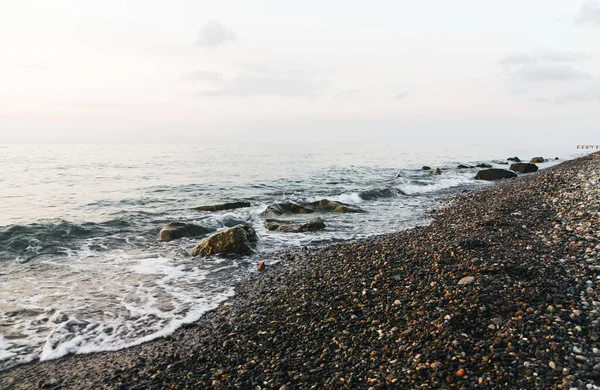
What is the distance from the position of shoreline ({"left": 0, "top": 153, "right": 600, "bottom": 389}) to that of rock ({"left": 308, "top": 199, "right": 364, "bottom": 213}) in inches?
449

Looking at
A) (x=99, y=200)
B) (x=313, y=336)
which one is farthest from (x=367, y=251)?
(x=99, y=200)

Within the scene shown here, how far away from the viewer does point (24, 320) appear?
27.7 ft

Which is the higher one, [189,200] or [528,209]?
[528,209]

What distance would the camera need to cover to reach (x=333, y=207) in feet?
73.2

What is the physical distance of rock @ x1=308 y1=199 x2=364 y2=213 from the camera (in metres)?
21.9

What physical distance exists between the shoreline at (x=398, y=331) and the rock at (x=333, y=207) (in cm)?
1140

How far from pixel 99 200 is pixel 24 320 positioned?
18.5 meters

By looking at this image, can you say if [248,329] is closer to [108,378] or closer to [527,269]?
[108,378]

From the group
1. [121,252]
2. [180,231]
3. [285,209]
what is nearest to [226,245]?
[180,231]

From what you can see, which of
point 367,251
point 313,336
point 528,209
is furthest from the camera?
point 528,209

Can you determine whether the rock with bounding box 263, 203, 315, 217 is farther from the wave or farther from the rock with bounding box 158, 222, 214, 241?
the wave

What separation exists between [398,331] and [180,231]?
40.4 ft

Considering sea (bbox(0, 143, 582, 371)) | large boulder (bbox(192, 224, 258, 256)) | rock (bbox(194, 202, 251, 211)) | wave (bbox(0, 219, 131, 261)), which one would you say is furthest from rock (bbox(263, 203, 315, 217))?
wave (bbox(0, 219, 131, 261))

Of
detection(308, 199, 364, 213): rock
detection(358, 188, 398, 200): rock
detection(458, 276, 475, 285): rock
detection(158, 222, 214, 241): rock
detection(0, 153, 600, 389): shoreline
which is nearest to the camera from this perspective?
detection(0, 153, 600, 389): shoreline
